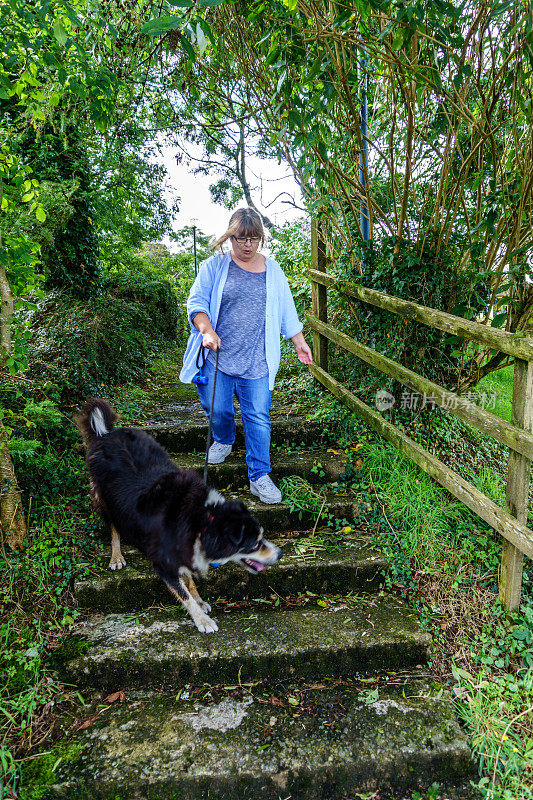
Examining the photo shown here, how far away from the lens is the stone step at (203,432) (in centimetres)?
370

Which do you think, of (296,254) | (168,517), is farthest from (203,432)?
(296,254)

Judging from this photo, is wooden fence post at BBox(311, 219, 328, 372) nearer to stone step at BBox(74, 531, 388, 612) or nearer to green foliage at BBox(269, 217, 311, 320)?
green foliage at BBox(269, 217, 311, 320)

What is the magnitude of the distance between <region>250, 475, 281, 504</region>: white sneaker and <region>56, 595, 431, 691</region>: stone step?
818mm

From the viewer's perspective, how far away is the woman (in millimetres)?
2959

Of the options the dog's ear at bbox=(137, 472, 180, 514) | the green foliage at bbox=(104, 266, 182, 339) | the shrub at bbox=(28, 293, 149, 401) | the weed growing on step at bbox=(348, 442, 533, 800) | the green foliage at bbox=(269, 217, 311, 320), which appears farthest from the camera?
the green foliage at bbox=(104, 266, 182, 339)

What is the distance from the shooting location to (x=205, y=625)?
244 centimetres

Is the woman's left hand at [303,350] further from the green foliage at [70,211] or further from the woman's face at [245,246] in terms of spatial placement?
the green foliage at [70,211]

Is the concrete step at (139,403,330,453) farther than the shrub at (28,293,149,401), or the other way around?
the shrub at (28,293,149,401)

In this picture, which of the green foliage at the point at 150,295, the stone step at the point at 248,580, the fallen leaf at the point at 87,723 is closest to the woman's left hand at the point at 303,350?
the stone step at the point at 248,580

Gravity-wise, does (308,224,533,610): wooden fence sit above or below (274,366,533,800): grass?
above

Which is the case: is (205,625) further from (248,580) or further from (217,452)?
(217,452)

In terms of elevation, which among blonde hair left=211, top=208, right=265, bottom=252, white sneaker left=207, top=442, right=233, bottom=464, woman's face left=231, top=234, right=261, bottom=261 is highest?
blonde hair left=211, top=208, right=265, bottom=252

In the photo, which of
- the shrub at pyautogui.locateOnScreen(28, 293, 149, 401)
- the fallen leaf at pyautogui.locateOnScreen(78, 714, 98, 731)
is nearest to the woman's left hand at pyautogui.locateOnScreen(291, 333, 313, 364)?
the shrub at pyautogui.locateOnScreen(28, 293, 149, 401)

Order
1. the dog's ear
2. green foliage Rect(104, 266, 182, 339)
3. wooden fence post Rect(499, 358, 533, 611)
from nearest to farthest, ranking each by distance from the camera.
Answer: wooden fence post Rect(499, 358, 533, 611)
the dog's ear
green foliage Rect(104, 266, 182, 339)
